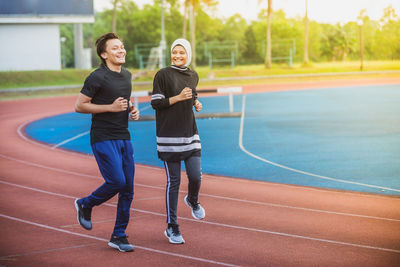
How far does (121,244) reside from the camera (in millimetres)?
5633

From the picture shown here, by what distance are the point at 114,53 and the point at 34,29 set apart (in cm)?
3622

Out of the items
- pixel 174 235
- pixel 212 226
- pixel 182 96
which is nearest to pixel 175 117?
pixel 182 96

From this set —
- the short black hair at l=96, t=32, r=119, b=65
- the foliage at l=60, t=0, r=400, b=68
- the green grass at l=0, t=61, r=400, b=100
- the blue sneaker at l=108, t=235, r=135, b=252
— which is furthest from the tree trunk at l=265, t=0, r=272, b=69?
the blue sneaker at l=108, t=235, r=135, b=252

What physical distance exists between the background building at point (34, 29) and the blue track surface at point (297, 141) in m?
15.0

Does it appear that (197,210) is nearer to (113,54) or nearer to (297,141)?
(113,54)

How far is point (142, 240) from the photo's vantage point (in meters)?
6.09

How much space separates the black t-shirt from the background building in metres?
32.2

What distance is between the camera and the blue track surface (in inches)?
404

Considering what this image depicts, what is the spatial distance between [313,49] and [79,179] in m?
62.7

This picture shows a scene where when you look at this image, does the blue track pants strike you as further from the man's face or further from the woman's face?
the woman's face

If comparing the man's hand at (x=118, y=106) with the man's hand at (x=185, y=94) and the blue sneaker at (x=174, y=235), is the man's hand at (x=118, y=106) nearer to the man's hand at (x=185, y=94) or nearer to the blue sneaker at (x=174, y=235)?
the man's hand at (x=185, y=94)

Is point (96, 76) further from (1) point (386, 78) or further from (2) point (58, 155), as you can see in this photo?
(1) point (386, 78)

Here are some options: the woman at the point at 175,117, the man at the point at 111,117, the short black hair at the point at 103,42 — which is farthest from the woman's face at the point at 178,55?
the short black hair at the point at 103,42

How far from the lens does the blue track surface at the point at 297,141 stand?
404 inches
